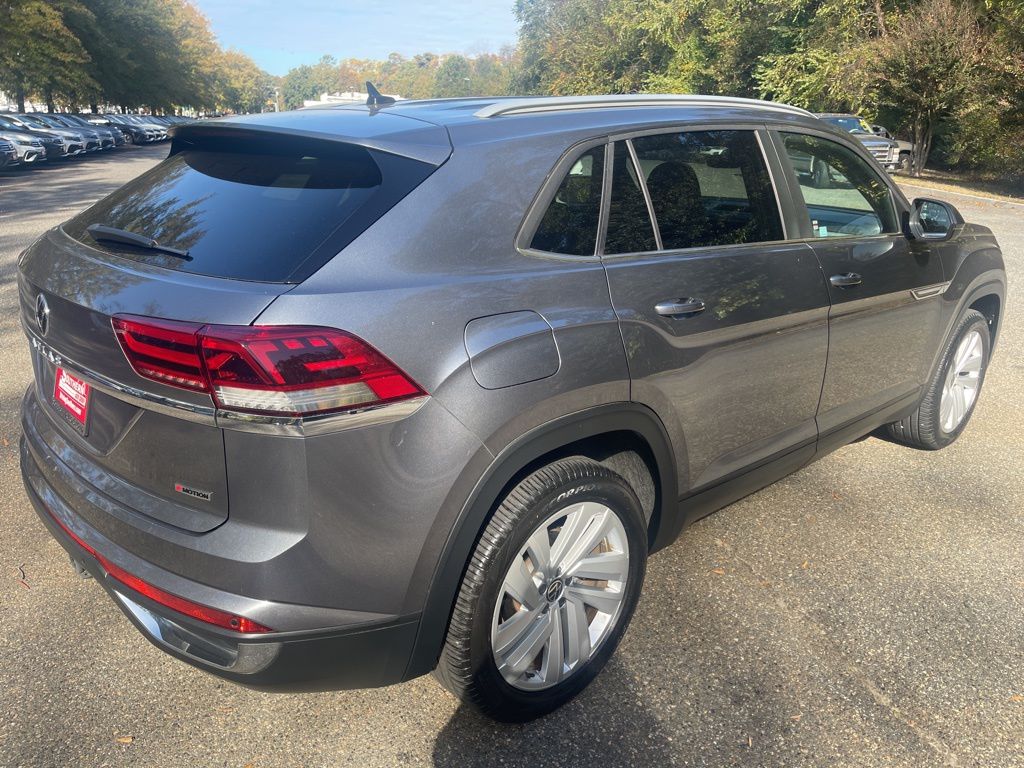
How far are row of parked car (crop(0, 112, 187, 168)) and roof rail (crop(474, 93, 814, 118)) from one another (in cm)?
1779

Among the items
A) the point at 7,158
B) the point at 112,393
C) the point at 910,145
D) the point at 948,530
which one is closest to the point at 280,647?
the point at 112,393

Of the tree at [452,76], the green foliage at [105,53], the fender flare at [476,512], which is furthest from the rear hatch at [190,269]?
the tree at [452,76]

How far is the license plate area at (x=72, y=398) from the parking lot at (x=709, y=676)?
884 mm

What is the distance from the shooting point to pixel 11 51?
3647 cm

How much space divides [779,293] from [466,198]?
4.47 feet

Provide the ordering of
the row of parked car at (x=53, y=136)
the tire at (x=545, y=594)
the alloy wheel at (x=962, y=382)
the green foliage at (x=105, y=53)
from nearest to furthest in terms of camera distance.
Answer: the tire at (x=545, y=594) → the alloy wheel at (x=962, y=382) → the row of parked car at (x=53, y=136) → the green foliage at (x=105, y=53)

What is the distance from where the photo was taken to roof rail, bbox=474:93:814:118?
8.37ft

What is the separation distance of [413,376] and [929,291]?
→ 295cm

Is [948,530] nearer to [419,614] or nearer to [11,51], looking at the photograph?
[419,614]

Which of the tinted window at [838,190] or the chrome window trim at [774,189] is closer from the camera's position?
the chrome window trim at [774,189]

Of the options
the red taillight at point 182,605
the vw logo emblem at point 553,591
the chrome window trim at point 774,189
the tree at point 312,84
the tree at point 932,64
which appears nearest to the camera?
the red taillight at point 182,605

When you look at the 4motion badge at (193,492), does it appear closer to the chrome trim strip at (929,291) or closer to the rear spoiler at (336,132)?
the rear spoiler at (336,132)

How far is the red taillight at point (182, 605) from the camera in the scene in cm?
191

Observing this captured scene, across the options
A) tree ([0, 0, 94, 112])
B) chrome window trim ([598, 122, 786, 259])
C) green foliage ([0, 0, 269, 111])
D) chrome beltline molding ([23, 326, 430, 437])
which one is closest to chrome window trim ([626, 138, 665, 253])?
chrome window trim ([598, 122, 786, 259])
